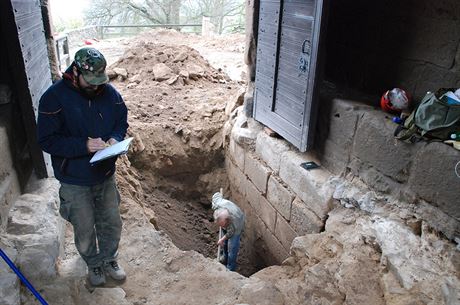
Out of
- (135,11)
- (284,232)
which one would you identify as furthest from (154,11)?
(284,232)

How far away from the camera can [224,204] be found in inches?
193

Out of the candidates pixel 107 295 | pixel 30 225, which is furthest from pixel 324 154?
pixel 30 225

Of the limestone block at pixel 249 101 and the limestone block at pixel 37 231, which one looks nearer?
the limestone block at pixel 37 231

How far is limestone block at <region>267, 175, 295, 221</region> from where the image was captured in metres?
4.55

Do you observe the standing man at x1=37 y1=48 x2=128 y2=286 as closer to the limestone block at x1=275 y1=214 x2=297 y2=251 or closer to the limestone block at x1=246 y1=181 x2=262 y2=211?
the limestone block at x1=275 y1=214 x2=297 y2=251

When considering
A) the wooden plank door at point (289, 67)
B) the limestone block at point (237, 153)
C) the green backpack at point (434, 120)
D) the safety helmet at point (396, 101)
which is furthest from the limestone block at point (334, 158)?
the limestone block at point (237, 153)

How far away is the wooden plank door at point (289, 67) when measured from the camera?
387cm

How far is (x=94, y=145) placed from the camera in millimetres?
2395

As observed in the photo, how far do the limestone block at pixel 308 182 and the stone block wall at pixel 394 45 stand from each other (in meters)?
1.06

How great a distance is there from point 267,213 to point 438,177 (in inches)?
101

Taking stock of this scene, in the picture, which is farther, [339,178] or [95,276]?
[339,178]

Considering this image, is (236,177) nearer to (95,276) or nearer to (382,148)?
(382,148)

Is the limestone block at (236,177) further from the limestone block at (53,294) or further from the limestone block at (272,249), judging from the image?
the limestone block at (53,294)

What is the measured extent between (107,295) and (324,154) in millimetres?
2668
